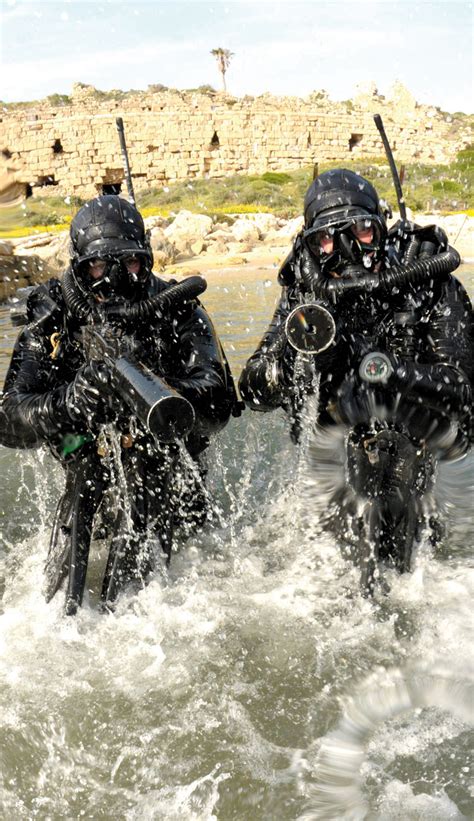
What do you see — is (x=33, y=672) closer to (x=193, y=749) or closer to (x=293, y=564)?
(x=193, y=749)

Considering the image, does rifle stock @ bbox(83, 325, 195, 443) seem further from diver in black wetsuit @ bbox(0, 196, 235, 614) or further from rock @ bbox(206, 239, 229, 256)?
rock @ bbox(206, 239, 229, 256)

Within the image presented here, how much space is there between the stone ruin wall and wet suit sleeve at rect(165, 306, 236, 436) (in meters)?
40.0

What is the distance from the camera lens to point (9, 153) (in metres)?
44.7

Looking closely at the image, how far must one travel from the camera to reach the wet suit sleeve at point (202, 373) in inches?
147

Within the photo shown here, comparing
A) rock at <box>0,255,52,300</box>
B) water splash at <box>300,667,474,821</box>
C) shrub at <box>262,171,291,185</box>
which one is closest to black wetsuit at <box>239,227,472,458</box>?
water splash at <box>300,667,474,821</box>

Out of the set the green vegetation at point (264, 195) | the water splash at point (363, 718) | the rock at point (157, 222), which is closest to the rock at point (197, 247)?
the rock at point (157, 222)

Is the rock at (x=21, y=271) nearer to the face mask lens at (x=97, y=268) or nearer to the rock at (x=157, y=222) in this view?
the rock at (x=157, y=222)

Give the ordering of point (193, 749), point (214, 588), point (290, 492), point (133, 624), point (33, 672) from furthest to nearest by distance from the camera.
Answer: point (290, 492) → point (214, 588) → point (133, 624) → point (33, 672) → point (193, 749)

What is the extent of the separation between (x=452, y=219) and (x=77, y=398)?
66.9 feet

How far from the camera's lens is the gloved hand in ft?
10.8

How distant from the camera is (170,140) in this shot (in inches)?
1700

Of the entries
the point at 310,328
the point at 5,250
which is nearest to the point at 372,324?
the point at 310,328

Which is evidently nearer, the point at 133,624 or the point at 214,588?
the point at 133,624

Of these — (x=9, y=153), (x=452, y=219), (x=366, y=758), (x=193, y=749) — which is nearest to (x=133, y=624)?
(x=193, y=749)
